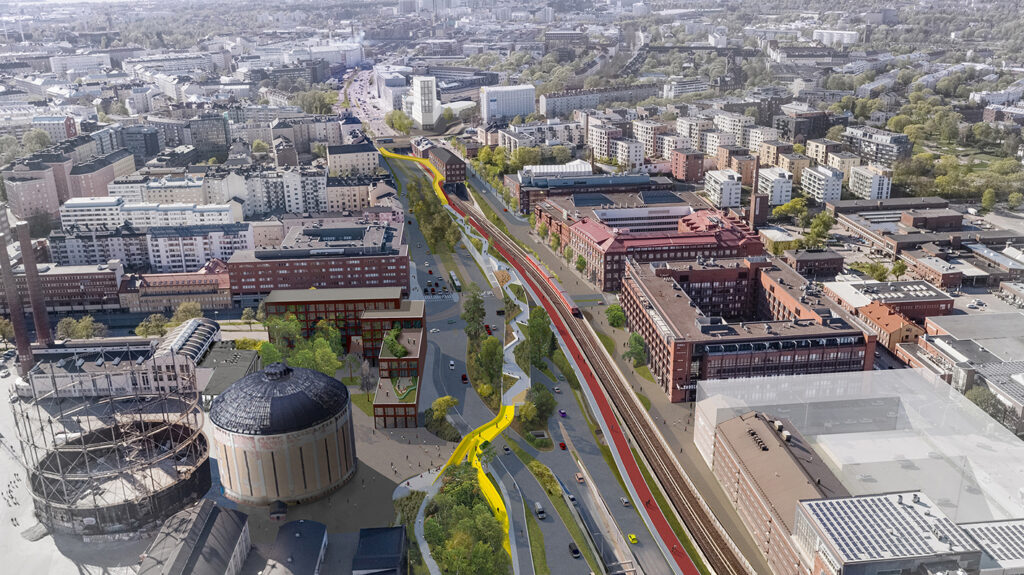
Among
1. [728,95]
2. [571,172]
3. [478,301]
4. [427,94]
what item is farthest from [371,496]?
[728,95]

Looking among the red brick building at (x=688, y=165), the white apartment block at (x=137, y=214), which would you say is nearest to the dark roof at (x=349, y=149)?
the white apartment block at (x=137, y=214)

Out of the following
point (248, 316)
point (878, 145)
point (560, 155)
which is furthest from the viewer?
point (560, 155)

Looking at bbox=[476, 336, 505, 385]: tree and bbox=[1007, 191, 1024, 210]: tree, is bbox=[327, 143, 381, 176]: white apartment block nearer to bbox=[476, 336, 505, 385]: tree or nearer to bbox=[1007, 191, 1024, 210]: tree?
bbox=[476, 336, 505, 385]: tree

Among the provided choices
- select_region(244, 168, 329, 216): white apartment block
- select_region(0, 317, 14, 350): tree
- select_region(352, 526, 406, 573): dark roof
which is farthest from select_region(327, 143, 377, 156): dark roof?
select_region(352, 526, 406, 573): dark roof

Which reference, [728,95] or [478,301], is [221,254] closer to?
[478,301]

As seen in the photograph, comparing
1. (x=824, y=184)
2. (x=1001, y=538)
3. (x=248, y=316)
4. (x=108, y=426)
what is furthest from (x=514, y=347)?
(x=824, y=184)

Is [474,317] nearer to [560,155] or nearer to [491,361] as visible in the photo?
[491,361]
